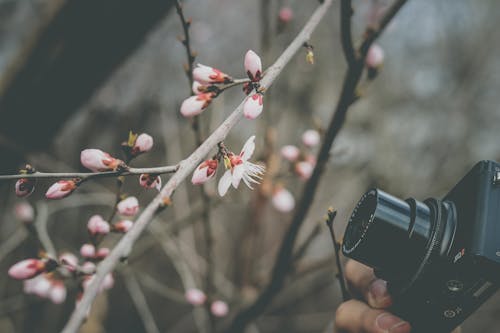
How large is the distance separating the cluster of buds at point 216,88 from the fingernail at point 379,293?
1.53 feet

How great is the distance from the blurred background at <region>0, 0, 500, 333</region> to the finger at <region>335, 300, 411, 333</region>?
2.17ft

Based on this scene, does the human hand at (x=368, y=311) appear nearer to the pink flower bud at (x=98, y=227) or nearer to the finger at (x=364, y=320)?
the finger at (x=364, y=320)

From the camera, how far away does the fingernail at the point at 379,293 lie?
2.67ft

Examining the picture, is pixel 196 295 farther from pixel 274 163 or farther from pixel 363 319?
pixel 363 319

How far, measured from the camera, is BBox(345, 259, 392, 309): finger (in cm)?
82

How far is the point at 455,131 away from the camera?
2.95m

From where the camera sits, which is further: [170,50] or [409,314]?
[170,50]

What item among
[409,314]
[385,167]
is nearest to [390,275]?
[409,314]

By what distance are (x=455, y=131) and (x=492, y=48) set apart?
847 millimetres

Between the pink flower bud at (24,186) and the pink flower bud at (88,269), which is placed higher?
the pink flower bud at (24,186)

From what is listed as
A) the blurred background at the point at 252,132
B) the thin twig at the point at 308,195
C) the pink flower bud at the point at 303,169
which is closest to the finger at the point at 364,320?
the thin twig at the point at 308,195

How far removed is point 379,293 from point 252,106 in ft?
1.62

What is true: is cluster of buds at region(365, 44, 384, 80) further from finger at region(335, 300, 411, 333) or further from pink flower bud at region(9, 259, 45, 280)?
pink flower bud at region(9, 259, 45, 280)

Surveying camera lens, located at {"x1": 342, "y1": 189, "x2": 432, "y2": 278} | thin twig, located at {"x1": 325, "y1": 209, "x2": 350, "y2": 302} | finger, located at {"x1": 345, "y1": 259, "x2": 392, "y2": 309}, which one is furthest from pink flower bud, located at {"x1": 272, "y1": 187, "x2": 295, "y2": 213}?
camera lens, located at {"x1": 342, "y1": 189, "x2": 432, "y2": 278}
